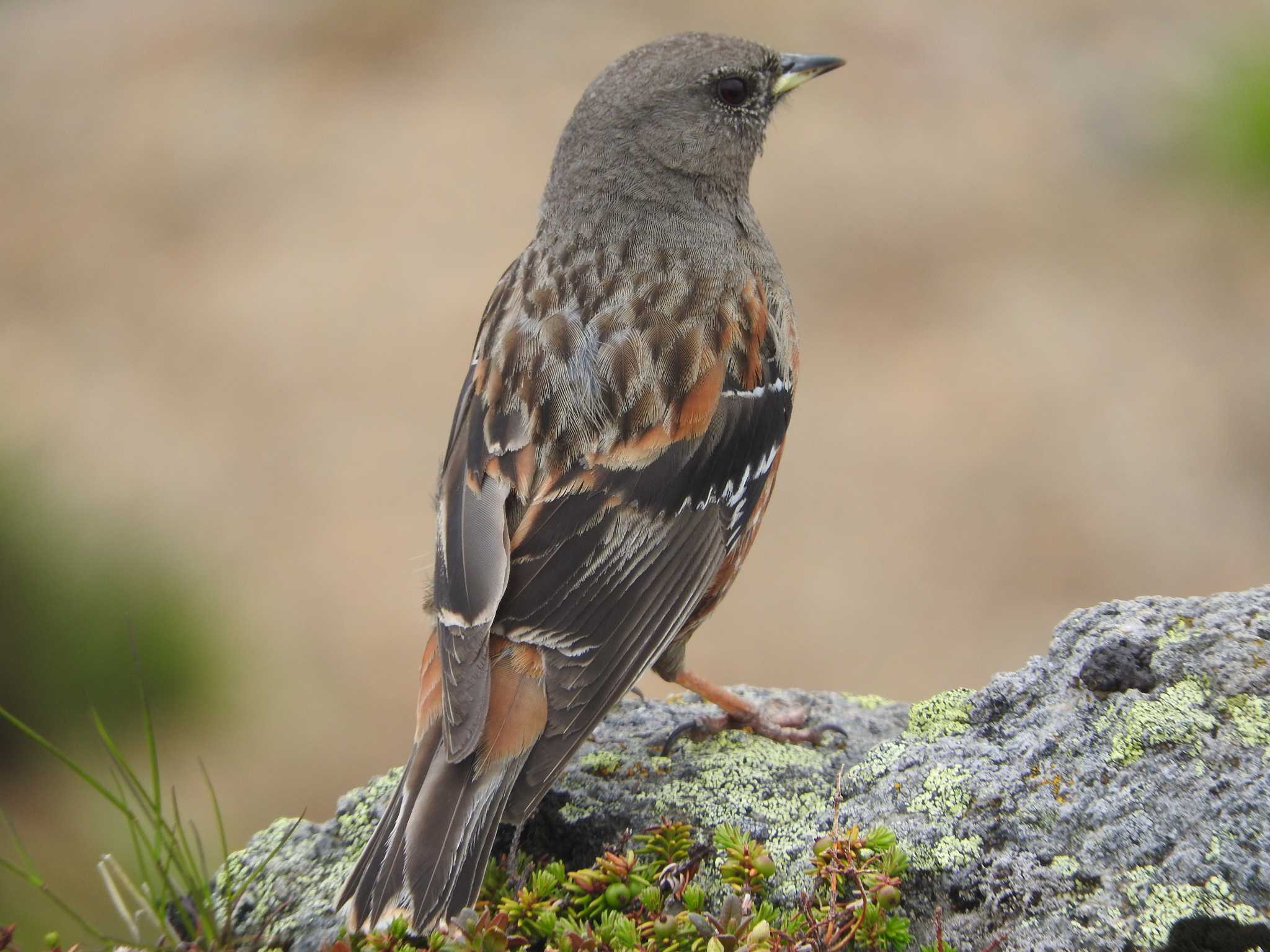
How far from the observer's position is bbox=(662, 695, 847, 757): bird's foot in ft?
12.4

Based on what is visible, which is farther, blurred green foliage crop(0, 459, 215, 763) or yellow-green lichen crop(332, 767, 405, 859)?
blurred green foliage crop(0, 459, 215, 763)

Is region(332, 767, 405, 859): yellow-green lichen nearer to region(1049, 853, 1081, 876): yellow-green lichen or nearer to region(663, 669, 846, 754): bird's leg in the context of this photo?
region(663, 669, 846, 754): bird's leg

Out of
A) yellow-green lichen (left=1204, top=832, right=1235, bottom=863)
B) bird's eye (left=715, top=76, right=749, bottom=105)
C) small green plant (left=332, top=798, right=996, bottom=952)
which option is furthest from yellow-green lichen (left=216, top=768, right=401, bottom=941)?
bird's eye (left=715, top=76, right=749, bottom=105)

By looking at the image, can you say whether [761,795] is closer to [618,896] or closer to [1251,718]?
[618,896]

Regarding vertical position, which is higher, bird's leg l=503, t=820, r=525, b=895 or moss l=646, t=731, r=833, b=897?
moss l=646, t=731, r=833, b=897

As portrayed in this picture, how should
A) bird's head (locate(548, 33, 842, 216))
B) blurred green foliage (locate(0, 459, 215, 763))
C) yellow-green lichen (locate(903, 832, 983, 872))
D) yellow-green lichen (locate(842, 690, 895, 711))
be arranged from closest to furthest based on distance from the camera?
yellow-green lichen (locate(903, 832, 983, 872)) → yellow-green lichen (locate(842, 690, 895, 711)) → bird's head (locate(548, 33, 842, 216)) → blurred green foliage (locate(0, 459, 215, 763))

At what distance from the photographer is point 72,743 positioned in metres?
5.27

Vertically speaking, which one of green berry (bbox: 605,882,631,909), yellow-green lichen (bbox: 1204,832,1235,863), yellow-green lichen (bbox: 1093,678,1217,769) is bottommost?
green berry (bbox: 605,882,631,909)

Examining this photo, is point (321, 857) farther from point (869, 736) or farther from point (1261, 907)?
point (1261, 907)

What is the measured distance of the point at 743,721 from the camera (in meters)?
3.82

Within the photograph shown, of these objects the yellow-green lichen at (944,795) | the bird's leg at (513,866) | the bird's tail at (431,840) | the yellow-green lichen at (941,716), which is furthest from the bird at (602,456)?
the yellow-green lichen at (944,795)

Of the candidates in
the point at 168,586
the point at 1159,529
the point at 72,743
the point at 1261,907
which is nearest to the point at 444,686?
the point at 1261,907

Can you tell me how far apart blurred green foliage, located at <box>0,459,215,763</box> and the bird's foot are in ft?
8.43

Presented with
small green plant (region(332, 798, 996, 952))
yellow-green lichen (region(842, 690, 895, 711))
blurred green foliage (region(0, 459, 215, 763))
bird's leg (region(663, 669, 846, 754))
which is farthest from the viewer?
blurred green foliage (region(0, 459, 215, 763))
